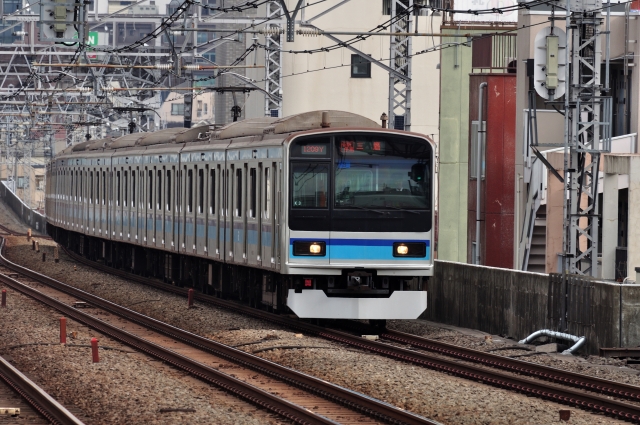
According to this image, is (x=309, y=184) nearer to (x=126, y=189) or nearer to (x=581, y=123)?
(x=581, y=123)

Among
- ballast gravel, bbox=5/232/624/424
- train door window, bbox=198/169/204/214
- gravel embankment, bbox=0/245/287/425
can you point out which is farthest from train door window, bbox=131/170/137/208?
gravel embankment, bbox=0/245/287/425

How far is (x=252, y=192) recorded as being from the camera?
1892 cm

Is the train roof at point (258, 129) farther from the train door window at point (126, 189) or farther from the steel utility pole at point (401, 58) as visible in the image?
the steel utility pole at point (401, 58)

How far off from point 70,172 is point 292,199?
21.8 metres

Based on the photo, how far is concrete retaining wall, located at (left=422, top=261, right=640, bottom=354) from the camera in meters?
14.7

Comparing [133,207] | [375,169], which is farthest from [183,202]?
[375,169]

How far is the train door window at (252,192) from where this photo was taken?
61.5 ft

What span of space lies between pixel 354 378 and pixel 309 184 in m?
4.59

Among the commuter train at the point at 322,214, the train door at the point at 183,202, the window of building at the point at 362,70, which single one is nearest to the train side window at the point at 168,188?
the train door at the point at 183,202

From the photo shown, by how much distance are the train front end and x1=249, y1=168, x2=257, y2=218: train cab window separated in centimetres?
189

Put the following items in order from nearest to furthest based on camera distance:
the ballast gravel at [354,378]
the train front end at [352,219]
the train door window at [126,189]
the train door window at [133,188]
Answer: the ballast gravel at [354,378] → the train front end at [352,219] → the train door window at [133,188] → the train door window at [126,189]

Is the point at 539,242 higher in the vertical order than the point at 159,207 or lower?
lower

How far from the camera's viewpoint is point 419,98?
174 feet

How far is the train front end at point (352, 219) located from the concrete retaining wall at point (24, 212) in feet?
128
